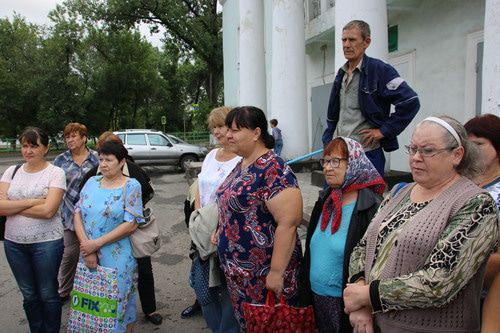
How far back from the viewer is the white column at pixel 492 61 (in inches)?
156

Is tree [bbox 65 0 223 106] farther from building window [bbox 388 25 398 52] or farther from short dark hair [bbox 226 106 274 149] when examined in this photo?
short dark hair [bbox 226 106 274 149]

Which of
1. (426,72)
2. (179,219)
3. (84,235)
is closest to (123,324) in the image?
(84,235)

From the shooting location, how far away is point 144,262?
146 inches

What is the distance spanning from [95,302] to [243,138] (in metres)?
1.66

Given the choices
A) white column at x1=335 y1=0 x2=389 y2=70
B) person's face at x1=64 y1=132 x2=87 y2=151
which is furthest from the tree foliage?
person's face at x1=64 y1=132 x2=87 y2=151

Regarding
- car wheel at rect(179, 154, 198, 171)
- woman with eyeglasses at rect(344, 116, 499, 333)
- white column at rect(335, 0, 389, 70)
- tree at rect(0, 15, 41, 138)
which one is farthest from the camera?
tree at rect(0, 15, 41, 138)

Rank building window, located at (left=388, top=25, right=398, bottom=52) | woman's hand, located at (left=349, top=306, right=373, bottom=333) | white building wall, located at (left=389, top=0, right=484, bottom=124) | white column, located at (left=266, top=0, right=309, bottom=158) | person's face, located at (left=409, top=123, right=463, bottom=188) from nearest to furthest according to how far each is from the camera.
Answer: person's face, located at (left=409, top=123, right=463, bottom=188)
woman's hand, located at (left=349, top=306, right=373, bottom=333)
white building wall, located at (left=389, top=0, right=484, bottom=124)
building window, located at (left=388, top=25, right=398, bottom=52)
white column, located at (left=266, top=0, right=309, bottom=158)

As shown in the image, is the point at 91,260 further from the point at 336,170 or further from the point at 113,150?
the point at 336,170

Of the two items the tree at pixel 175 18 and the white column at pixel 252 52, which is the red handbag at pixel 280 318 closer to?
the white column at pixel 252 52

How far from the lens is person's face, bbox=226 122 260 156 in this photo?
95.6 inches

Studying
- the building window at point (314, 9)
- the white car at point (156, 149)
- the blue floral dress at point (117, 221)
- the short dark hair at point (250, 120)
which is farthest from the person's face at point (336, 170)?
the white car at point (156, 149)

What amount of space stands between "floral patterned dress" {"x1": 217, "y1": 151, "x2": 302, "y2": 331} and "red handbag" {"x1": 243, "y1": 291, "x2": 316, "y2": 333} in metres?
0.09

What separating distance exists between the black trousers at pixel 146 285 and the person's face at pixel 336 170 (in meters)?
2.20

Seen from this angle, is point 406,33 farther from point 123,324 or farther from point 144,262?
point 123,324
